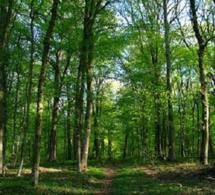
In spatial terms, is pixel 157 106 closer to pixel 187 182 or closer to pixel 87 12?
pixel 87 12

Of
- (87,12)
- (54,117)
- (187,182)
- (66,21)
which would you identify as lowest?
(187,182)

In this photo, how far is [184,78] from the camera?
149 ft

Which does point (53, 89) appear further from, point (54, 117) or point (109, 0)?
point (54, 117)

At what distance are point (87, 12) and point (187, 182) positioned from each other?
12.7 meters

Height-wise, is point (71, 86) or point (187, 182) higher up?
point (71, 86)

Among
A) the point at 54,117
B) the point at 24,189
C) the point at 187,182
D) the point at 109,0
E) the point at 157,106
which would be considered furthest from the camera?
the point at 54,117

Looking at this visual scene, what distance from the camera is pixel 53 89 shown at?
16.2 metres

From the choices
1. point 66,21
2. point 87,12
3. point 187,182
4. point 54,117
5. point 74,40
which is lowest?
point 187,182

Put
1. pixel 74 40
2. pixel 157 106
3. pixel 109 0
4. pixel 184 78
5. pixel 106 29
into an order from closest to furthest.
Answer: pixel 74 40 → pixel 109 0 → pixel 106 29 → pixel 157 106 → pixel 184 78

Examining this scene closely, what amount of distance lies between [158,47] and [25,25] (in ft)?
55.9

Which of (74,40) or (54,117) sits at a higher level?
(74,40)

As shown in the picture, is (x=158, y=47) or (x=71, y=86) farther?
(x=158, y=47)

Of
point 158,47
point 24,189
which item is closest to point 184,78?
point 158,47

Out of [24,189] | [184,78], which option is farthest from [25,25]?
[184,78]
